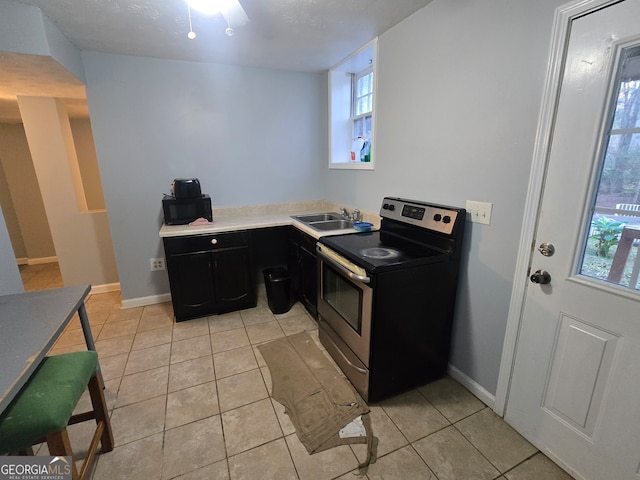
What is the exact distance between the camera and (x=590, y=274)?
1.23 metres

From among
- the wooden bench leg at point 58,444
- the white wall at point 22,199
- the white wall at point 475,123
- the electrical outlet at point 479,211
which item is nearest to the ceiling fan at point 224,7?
the white wall at point 475,123

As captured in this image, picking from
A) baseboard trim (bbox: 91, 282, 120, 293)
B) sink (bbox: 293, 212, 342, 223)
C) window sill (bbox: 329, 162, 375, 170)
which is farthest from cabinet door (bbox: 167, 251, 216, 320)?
window sill (bbox: 329, 162, 375, 170)

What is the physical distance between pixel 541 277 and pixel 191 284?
2.54 m

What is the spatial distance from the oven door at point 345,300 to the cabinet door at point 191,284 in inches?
43.8

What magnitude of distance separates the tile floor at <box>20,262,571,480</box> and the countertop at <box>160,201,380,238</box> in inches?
38.0

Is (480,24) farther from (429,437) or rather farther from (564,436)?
(429,437)

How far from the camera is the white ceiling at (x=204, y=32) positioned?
1796 millimetres

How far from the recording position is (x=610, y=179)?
3.71ft

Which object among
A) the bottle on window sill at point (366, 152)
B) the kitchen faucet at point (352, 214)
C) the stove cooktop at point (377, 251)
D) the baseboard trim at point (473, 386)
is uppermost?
the bottle on window sill at point (366, 152)

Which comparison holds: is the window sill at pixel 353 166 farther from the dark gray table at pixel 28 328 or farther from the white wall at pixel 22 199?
the white wall at pixel 22 199

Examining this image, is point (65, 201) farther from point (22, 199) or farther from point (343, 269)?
point (343, 269)

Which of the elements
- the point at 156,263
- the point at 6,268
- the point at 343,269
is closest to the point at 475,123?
the point at 343,269

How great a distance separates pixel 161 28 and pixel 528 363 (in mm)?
3043

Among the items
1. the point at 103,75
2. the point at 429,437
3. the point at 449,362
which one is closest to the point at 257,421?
the point at 429,437
